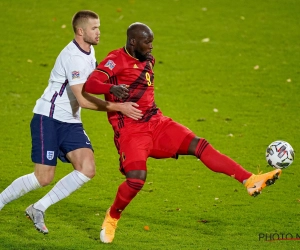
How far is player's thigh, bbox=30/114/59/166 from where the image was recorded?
808cm

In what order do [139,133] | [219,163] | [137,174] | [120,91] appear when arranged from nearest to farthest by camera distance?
[120,91] < [137,174] < [219,163] < [139,133]

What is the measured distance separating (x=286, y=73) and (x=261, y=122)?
8.61 feet

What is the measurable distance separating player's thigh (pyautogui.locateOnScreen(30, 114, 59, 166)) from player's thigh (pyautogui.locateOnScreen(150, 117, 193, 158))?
3.37 feet

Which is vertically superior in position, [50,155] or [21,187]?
[50,155]

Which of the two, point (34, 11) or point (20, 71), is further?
point (34, 11)

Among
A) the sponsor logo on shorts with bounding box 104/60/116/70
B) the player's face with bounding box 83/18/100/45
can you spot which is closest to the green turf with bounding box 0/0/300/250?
the sponsor logo on shorts with bounding box 104/60/116/70

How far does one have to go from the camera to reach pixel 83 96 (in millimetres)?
7965

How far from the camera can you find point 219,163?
7.88 meters

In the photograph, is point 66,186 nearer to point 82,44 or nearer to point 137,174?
point 137,174

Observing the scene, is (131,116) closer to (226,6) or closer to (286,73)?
(286,73)

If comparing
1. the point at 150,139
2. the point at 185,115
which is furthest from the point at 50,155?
the point at 185,115

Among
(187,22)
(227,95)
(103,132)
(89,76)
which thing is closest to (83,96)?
(89,76)

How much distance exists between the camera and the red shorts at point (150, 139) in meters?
7.91

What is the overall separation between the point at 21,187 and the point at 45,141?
56 cm
